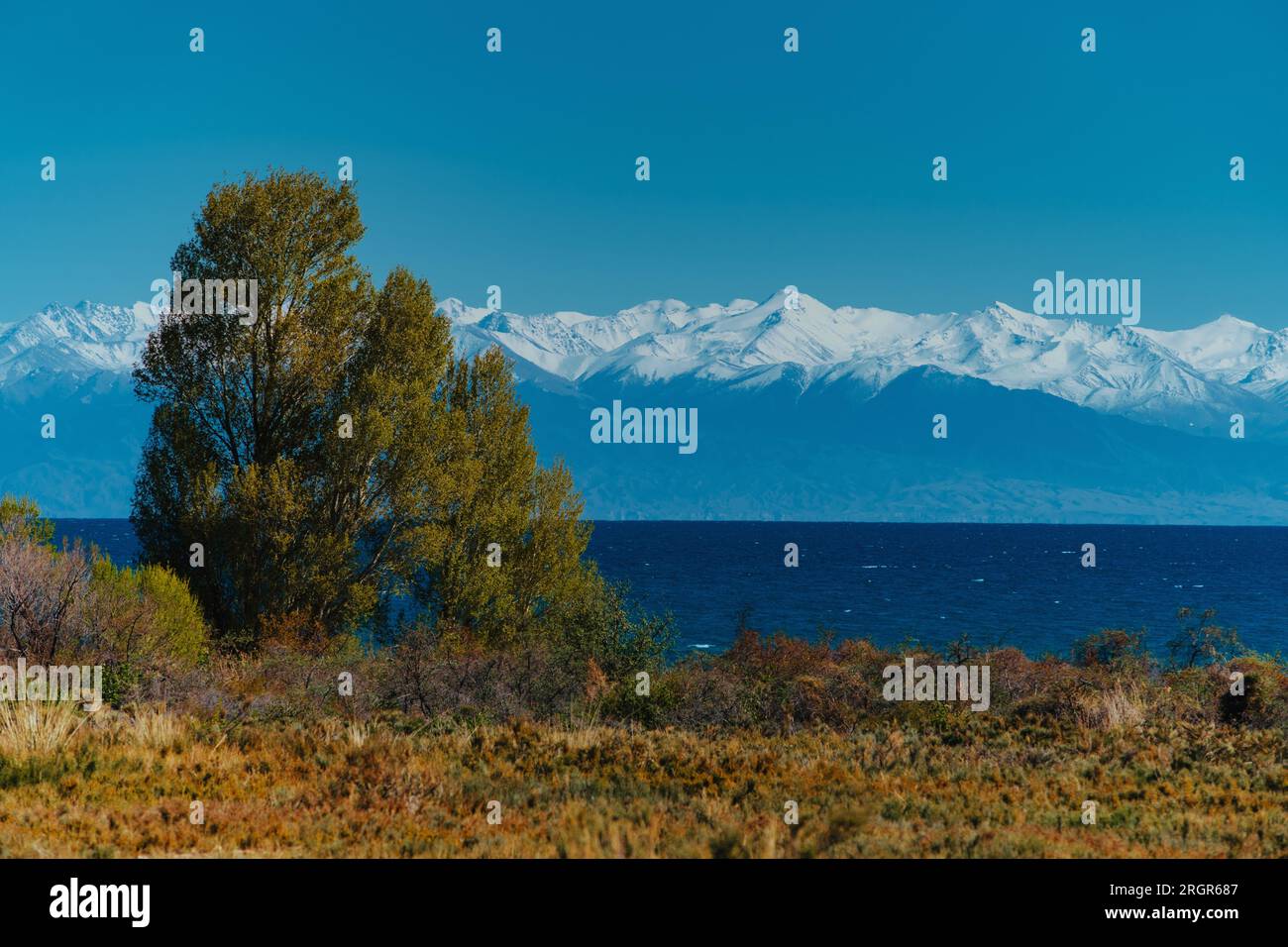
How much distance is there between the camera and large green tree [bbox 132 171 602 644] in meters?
27.6

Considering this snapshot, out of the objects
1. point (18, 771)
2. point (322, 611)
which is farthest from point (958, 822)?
point (322, 611)

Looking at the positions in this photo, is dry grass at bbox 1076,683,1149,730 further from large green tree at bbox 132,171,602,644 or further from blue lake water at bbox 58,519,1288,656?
large green tree at bbox 132,171,602,644

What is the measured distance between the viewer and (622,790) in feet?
47.0

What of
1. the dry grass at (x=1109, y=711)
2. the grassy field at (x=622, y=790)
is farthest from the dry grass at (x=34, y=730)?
the dry grass at (x=1109, y=711)

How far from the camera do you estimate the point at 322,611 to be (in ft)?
93.1

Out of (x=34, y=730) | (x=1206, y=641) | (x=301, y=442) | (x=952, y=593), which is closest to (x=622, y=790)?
(x=34, y=730)

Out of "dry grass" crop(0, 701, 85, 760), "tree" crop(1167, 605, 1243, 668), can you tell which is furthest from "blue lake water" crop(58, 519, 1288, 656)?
"dry grass" crop(0, 701, 85, 760)

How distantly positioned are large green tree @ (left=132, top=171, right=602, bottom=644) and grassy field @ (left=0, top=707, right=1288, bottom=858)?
9.60 meters

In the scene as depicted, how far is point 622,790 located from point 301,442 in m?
18.1

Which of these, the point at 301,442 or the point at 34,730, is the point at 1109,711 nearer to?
the point at 34,730

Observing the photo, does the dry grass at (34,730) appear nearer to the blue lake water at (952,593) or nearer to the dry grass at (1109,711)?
the dry grass at (1109,711)

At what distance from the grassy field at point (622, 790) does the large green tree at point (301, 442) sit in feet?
31.5
